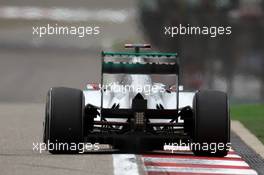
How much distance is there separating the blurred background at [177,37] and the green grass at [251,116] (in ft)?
16.7

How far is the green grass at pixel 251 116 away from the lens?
22562 millimetres

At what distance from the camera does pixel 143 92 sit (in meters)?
16.2

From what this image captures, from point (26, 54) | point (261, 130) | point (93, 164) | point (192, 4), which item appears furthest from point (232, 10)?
point (26, 54)

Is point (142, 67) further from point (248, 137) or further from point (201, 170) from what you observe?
point (248, 137)

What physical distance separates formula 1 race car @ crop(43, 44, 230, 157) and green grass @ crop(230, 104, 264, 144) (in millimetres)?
4026

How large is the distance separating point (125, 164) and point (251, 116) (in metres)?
12.3

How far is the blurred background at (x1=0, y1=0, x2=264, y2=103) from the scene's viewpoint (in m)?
37.6

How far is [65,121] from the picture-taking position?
15.6 metres

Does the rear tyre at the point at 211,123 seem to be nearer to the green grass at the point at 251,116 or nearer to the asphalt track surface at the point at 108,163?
the asphalt track surface at the point at 108,163

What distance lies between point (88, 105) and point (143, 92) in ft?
2.32

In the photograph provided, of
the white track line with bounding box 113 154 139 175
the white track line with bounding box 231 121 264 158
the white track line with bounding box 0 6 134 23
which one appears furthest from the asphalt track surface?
the white track line with bounding box 0 6 134 23

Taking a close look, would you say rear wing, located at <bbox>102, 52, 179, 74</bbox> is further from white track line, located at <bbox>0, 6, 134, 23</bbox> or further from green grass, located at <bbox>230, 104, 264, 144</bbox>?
white track line, located at <bbox>0, 6, 134, 23</bbox>
